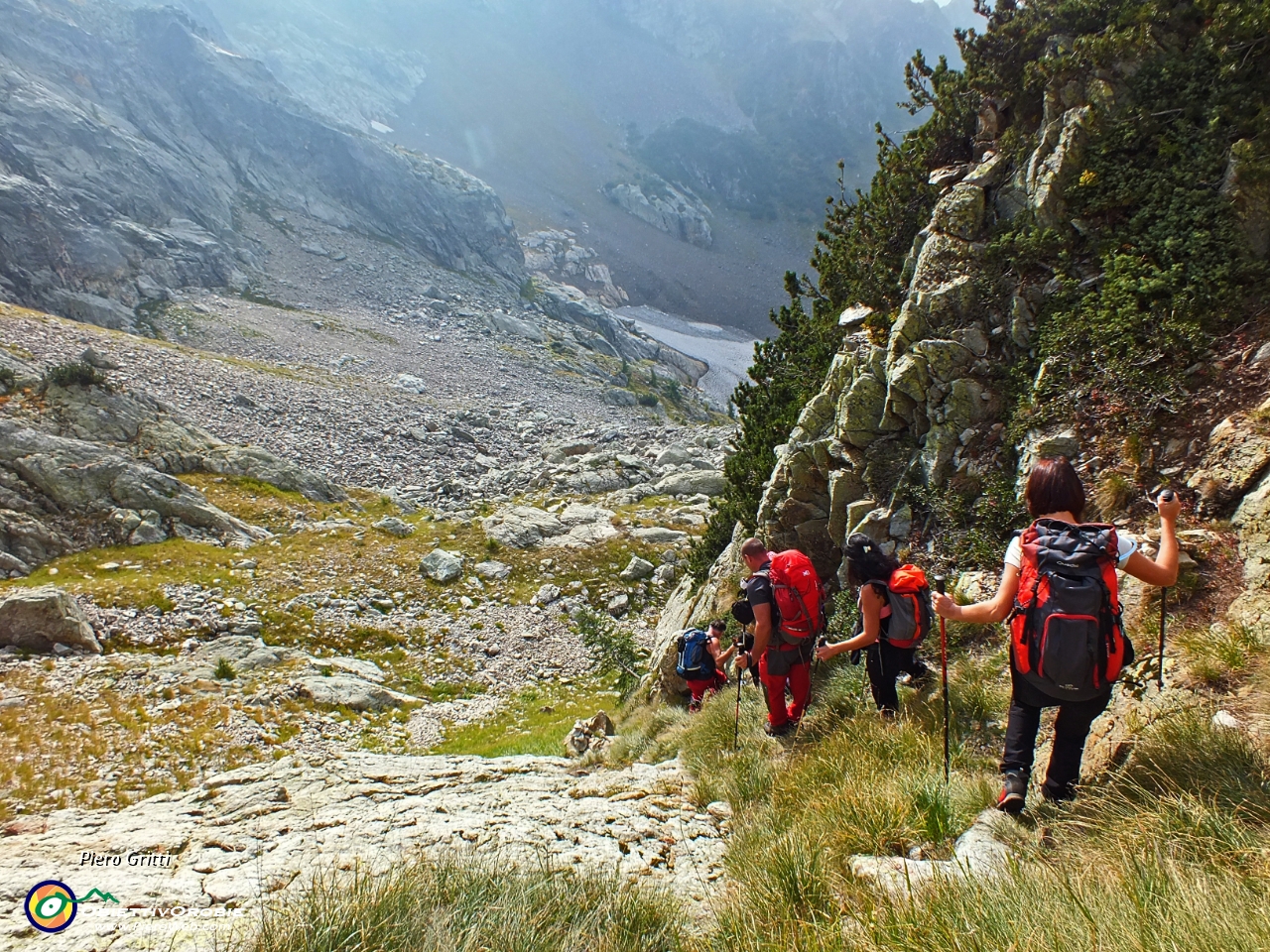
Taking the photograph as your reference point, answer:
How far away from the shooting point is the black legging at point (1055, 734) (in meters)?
3.66

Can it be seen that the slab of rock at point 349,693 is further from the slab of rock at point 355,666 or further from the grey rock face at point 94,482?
the grey rock face at point 94,482

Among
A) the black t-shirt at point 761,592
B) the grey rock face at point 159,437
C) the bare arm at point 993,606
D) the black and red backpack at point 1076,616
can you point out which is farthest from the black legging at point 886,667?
the grey rock face at point 159,437

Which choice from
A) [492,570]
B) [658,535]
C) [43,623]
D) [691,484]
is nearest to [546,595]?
[492,570]

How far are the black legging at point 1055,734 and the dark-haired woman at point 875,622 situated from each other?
1.75 metres

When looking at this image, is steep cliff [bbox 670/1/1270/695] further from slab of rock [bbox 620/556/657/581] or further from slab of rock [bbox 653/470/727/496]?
slab of rock [bbox 653/470/727/496]

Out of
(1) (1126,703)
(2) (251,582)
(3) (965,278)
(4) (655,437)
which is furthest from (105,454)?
(4) (655,437)

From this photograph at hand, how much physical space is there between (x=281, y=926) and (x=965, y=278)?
37.1 feet

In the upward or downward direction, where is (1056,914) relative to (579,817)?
upward

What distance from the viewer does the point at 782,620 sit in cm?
641

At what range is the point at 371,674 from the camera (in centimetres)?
1700

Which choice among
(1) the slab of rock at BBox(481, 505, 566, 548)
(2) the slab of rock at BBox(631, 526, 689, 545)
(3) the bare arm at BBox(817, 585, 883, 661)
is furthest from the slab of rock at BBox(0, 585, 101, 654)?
(2) the slab of rock at BBox(631, 526, 689, 545)

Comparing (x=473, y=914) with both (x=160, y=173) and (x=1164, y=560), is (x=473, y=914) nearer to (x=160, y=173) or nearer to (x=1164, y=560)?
(x=1164, y=560)

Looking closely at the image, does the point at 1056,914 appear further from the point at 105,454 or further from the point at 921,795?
the point at 105,454

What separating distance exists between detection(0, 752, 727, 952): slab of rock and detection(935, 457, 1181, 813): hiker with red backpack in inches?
96.7
